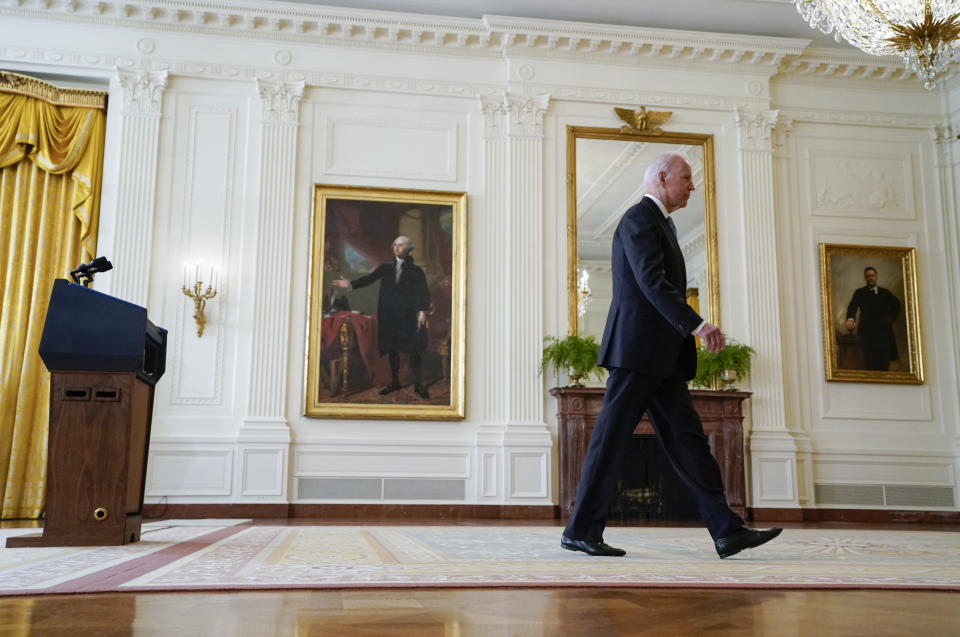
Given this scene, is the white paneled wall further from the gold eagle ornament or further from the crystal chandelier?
the crystal chandelier

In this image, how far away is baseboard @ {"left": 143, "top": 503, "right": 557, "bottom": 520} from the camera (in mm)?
7199

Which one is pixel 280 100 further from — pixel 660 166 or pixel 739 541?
pixel 739 541

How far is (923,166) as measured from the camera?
350 inches

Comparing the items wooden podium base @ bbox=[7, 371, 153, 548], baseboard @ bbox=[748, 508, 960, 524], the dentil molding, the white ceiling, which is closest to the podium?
wooden podium base @ bbox=[7, 371, 153, 548]

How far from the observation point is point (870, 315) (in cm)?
→ 842

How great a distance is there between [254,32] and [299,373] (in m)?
3.21

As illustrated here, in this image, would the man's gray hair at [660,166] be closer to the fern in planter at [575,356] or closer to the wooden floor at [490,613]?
the wooden floor at [490,613]

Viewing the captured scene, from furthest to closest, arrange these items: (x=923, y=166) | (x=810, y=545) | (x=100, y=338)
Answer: (x=923, y=166) < (x=810, y=545) < (x=100, y=338)

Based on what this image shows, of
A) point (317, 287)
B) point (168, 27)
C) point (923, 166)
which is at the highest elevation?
point (168, 27)

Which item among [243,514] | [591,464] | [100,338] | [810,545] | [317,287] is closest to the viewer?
[591,464]

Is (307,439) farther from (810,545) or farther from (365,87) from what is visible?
(810,545)

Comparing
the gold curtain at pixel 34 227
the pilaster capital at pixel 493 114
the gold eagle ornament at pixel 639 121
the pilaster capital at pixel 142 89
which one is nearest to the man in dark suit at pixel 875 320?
the gold eagle ornament at pixel 639 121

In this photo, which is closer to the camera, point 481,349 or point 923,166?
point 481,349

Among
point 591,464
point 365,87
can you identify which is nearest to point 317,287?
point 365,87
